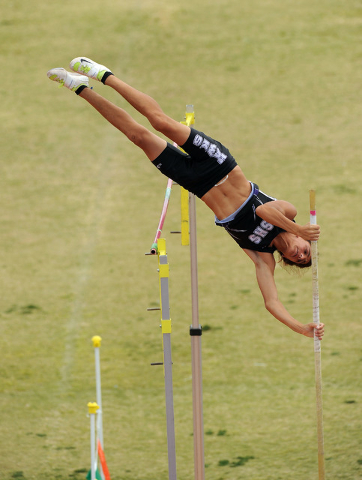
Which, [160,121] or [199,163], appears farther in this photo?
[199,163]

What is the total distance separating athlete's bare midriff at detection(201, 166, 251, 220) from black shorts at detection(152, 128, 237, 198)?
0.04 meters

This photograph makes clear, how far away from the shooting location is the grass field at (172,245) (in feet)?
25.2

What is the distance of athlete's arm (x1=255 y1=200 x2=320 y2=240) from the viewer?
4633 mm

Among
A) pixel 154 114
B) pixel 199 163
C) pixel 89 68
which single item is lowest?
pixel 199 163

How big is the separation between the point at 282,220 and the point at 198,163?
0.73 meters

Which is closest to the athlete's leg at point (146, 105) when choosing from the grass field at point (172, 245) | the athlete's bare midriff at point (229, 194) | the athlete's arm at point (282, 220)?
the athlete's bare midriff at point (229, 194)

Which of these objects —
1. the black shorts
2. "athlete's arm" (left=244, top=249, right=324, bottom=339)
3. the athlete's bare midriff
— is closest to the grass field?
"athlete's arm" (left=244, top=249, right=324, bottom=339)

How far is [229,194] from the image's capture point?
16.8 feet

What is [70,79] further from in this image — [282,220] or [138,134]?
[282,220]

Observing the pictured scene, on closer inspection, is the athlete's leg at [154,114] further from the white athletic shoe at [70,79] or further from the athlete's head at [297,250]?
the athlete's head at [297,250]

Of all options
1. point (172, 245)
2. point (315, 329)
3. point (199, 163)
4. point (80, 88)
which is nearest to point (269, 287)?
point (315, 329)

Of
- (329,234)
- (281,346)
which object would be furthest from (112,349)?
(329,234)

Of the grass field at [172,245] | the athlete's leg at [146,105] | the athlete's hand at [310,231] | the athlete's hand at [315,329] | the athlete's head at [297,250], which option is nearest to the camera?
the athlete's hand at [310,231]

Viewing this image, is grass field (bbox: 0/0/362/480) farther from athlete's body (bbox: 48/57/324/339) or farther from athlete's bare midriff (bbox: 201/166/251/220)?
athlete's bare midriff (bbox: 201/166/251/220)
